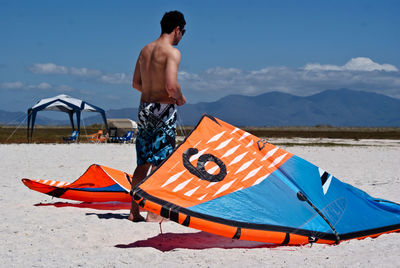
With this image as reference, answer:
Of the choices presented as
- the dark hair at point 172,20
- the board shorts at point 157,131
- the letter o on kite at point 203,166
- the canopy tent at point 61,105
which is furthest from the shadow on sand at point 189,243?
the canopy tent at point 61,105

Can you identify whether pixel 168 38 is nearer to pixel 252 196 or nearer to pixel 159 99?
pixel 159 99

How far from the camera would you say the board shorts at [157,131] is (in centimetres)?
426

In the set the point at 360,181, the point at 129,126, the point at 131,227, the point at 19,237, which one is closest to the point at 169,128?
the point at 131,227

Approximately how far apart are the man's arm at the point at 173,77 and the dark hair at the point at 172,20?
11.1 inches

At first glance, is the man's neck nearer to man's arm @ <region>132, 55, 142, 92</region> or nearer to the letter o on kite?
man's arm @ <region>132, 55, 142, 92</region>

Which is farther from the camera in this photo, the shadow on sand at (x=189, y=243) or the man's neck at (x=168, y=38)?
the man's neck at (x=168, y=38)

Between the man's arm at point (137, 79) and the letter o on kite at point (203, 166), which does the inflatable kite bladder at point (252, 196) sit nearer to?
the letter o on kite at point (203, 166)

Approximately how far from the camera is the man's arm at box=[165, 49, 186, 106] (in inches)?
161

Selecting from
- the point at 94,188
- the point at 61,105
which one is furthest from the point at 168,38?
the point at 61,105

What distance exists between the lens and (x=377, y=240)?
3.84 metres

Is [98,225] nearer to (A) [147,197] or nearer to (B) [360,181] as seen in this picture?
(A) [147,197]

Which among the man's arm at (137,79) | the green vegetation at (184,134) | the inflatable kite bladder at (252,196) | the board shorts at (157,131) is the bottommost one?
the green vegetation at (184,134)

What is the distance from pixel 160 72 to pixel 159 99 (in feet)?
0.84

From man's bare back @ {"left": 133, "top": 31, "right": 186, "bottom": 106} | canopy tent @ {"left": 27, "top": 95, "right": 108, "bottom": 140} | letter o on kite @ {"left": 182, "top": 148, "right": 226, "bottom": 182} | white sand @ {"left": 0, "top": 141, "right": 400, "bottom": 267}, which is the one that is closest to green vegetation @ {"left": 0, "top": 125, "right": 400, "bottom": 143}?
canopy tent @ {"left": 27, "top": 95, "right": 108, "bottom": 140}
